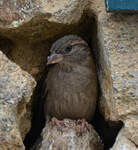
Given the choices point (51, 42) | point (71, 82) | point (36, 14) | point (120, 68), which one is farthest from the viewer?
Result: point (51, 42)

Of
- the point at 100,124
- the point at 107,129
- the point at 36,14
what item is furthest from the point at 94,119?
the point at 36,14

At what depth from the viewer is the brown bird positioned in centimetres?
366

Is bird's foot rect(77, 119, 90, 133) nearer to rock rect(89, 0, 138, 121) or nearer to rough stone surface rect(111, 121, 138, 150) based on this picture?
rock rect(89, 0, 138, 121)

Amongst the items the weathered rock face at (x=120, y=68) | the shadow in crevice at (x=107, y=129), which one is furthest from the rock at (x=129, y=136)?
the shadow in crevice at (x=107, y=129)

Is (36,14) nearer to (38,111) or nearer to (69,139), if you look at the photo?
(69,139)

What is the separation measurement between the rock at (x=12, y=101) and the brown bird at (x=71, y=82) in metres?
0.75

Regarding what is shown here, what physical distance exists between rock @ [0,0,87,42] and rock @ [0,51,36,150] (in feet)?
1.38

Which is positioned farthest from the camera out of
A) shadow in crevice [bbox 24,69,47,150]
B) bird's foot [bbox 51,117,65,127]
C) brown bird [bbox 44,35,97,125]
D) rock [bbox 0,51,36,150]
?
shadow in crevice [bbox 24,69,47,150]

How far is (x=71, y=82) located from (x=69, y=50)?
12.9 inches

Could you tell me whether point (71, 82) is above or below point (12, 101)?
below

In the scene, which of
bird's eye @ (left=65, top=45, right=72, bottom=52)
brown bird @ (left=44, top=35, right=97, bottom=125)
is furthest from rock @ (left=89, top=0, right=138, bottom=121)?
bird's eye @ (left=65, top=45, right=72, bottom=52)

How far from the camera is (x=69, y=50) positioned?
376cm

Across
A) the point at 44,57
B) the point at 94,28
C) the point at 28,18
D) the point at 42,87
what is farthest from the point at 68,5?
the point at 42,87

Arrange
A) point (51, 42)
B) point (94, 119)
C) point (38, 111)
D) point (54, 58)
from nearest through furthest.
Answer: point (54, 58)
point (51, 42)
point (94, 119)
point (38, 111)
